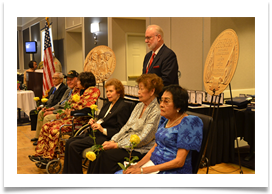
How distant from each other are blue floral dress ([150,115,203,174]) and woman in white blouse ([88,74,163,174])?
40cm

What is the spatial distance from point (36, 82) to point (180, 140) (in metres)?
7.25

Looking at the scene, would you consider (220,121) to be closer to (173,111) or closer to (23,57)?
(173,111)

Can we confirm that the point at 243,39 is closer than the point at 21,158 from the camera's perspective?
No

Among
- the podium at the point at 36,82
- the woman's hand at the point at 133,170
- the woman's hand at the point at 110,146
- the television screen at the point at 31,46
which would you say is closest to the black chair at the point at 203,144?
the woman's hand at the point at 133,170

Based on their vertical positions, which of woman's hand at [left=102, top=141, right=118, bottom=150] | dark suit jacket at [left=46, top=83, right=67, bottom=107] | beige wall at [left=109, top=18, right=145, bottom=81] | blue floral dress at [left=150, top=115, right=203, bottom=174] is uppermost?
beige wall at [left=109, top=18, right=145, bottom=81]

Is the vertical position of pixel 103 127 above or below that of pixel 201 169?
above

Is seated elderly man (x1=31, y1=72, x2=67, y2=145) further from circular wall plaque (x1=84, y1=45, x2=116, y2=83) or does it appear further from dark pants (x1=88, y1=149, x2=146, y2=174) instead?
dark pants (x1=88, y1=149, x2=146, y2=174)

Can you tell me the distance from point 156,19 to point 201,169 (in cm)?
358

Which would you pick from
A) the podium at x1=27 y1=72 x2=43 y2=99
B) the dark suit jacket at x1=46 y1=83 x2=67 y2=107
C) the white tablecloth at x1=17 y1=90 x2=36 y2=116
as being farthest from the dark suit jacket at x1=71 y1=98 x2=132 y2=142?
the podium at x1=27 y1=72 x2=43 y2=99

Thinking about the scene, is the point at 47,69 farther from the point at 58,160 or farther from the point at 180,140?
the point at 180,140

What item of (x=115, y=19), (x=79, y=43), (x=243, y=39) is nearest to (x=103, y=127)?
(x=243, y=39)

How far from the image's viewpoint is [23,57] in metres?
17.0

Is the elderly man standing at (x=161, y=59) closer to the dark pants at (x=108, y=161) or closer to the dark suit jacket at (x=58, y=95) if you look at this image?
the dark pants at (x=108, y=161)

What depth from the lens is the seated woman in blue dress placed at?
5.81 feet
